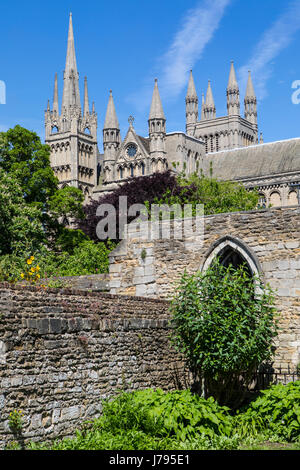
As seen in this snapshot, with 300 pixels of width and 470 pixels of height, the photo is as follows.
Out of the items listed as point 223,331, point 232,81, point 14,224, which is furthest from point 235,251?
point 232,81

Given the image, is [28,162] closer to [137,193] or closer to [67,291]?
[137,193]

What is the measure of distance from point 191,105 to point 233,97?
7.24 metres

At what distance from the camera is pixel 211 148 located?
106625 millimetres

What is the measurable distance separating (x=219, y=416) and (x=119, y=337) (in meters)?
2.05

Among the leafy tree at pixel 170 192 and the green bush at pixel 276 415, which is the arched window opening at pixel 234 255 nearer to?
the green bush at pixel 276 415

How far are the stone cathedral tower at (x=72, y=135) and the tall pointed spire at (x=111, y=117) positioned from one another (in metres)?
4.41

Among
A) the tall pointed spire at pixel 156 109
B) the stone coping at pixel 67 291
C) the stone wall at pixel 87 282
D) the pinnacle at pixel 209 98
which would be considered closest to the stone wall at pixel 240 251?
the stone wall at pixel 87 282

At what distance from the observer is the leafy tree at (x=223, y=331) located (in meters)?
11.0

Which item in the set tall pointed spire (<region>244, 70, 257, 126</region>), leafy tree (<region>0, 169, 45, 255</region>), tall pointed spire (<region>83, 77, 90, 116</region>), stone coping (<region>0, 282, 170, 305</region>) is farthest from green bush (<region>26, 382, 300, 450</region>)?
tall pointed spire (<region>244, 70, 257, 126</region>)

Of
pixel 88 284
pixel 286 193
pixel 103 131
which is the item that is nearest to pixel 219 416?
pixel 88 284

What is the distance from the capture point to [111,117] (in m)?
85.2

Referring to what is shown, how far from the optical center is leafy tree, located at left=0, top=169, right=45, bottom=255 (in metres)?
25.9

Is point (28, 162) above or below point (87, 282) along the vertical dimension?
above

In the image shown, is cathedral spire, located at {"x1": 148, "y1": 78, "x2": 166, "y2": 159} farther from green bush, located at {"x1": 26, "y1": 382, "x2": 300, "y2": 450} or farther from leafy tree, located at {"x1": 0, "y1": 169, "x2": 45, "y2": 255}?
green bush, located at {"x1": 26, "y1": 382, "x2": 300, "y2": 450}
